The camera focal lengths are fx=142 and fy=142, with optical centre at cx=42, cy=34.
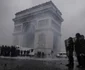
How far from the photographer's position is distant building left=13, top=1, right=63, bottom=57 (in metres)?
48.1

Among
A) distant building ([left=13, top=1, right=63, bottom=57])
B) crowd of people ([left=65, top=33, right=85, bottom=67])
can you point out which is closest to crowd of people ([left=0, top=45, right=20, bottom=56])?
distant building ([left=13, top=1, right=63, bottom=57])

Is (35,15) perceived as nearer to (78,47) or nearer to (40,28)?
(40,28)

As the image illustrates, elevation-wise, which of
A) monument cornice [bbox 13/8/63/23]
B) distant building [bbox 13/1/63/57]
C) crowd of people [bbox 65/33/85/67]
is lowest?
crowd of people [bbox 65/33/85/67]

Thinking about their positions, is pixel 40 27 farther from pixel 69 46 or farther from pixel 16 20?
pixel 69 46

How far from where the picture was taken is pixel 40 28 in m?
51.2

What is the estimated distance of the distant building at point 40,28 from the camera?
4812 centimetres

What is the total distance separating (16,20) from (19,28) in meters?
4.87

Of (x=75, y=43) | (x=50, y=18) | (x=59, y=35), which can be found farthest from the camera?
(x=59, y=35)

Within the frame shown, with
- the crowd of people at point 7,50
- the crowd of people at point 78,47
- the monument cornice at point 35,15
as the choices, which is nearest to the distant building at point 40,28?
the monument cornice at point 35,15

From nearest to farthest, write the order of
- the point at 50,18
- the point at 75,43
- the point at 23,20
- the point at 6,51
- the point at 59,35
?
the point at 75,43, the point at 6,51, the point at 50,18, the point at 59,35, the point at 23,20

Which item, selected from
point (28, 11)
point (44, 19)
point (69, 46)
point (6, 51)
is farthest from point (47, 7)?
point (69, 46)

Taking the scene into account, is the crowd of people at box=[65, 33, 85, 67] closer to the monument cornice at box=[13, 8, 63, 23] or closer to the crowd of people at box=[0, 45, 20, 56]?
the crowd of people at box=[0, 45, 20, 56]

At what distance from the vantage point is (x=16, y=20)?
2530 inches

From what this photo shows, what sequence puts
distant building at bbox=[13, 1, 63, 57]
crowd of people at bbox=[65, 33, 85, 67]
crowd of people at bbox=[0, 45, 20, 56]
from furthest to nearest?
distant building at bbox=[13, 1, 63, 57], crowd of people at bbox=[0, 45, 20, 56], crowd of people at bbox=[65, 33, 85, 67]
